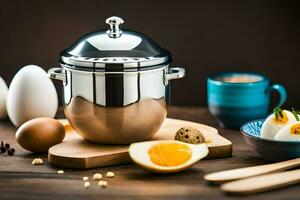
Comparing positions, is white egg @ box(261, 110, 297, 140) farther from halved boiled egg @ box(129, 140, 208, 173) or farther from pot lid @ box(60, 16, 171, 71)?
pot lid @ box(60, 16, 171, 71)

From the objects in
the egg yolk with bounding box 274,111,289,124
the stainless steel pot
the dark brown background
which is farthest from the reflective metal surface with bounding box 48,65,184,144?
the dark brown background

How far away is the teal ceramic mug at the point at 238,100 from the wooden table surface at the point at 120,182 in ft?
0.53

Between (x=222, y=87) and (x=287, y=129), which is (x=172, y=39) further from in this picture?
(x=287, y=129)

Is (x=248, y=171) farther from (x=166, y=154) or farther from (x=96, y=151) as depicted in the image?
(x=96, y=151)

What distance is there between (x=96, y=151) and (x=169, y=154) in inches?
6.1

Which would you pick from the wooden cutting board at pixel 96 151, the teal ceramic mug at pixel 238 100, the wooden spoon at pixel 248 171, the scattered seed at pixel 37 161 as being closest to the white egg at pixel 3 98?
the wooden cutting board at pixel 96 151

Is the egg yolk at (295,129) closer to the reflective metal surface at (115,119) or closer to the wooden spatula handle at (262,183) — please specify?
the wooden spatula handle at (262,183)

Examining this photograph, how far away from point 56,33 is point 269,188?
0.81 m

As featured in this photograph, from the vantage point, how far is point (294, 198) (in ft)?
4.13

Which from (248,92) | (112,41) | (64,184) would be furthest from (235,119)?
(64,184)

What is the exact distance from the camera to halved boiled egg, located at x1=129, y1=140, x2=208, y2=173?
137 cm

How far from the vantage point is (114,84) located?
4.76 feet

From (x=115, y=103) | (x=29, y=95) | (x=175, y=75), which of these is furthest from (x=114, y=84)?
(x=29, y=95)

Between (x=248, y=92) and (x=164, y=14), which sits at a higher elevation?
(x=164, y=14)
